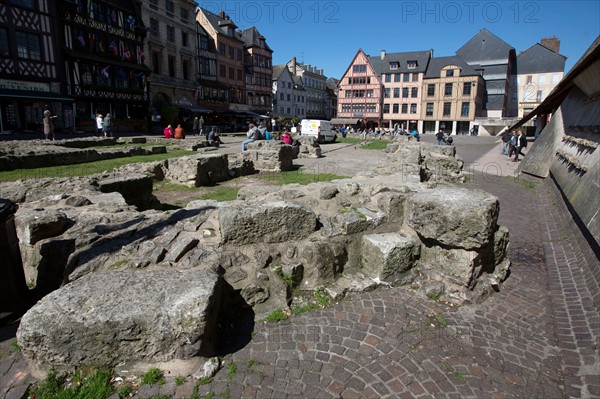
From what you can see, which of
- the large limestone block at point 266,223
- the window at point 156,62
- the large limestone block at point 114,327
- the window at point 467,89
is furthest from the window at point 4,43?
the window at point 467,89

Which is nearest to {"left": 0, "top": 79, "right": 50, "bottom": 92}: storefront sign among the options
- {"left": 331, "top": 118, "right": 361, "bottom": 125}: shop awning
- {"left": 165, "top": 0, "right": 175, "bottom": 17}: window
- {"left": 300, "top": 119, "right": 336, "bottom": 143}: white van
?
{"left": 165, "top": 0, "right": 175, "bottom": 17}: window

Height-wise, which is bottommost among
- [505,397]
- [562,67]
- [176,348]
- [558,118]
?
[505,397]

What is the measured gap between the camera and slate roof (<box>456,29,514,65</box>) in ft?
211

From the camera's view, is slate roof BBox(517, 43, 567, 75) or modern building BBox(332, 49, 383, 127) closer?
slate roof BBox(517, 43, 567, 75)

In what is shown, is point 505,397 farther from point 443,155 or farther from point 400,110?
point 400,110

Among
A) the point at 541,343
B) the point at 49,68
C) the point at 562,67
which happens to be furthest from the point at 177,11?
the point at 562,67

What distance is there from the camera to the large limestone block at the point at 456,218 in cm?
491

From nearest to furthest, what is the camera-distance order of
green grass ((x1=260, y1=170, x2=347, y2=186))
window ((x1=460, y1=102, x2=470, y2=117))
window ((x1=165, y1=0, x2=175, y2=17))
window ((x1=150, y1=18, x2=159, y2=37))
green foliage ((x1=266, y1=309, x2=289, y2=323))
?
green foliage ((x1=266, y1=309, x2=289, y2=323)) < green grass ((x1=260, y1=170, x2=347, y2=186)) < window ((x1=150, y1=18, x2=159, y2=37)) < window ((x1=165, y1=0, x2=175, y2=17)) < window ((x1=460, y1=102, x2=470, y2=117))

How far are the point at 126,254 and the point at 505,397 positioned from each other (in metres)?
4.36

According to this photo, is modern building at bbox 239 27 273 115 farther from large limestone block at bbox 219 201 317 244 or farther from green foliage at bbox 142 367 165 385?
green foliage at bbox 142 367 165 385

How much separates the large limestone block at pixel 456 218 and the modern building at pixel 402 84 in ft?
217

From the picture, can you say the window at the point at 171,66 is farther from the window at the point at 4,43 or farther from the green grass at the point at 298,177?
the green grass at the point at 298,177

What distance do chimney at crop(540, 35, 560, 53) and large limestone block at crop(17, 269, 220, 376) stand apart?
8393 cm

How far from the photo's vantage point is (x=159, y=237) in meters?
5.10
